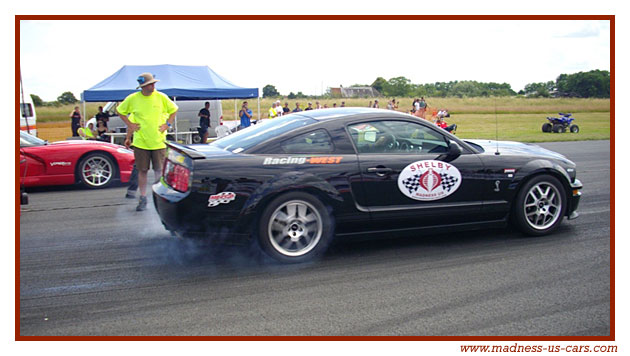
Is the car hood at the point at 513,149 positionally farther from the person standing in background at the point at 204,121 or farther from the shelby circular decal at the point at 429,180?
the person standing in background at the point at 204,121

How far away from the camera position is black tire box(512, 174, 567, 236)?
545 cm

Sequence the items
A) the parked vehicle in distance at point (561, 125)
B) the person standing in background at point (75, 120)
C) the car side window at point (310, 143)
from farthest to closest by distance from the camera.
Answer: the parked vehicle in distance at point (561, 125)
the person standing in background at point (75, 120)
the car side window at point (310, 143)

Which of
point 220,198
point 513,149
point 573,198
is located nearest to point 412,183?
point 513,149

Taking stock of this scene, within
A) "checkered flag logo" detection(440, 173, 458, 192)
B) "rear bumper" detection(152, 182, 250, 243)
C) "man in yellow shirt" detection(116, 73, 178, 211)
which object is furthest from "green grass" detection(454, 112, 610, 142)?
"rear bumper" detection(152, 182, 250, 243)

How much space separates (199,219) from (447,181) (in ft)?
7.47

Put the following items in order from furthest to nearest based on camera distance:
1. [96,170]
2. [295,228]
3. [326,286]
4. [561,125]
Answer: [561,125] < [96,170] < [295,228] < [326,286]

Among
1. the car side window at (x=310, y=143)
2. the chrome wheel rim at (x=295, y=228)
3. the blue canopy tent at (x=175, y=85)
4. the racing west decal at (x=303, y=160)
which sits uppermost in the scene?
the blue canopy tent at (x=175, y=85)

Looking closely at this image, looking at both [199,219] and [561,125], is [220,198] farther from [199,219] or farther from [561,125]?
[561,125]

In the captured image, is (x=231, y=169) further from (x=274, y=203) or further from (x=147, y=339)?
(x=147, y=339)

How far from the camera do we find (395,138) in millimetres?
5238

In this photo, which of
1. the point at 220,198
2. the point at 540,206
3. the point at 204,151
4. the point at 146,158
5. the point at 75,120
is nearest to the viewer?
the point at 220,198

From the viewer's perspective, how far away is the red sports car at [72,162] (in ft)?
29.6

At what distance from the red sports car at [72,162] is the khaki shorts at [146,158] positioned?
2.79m

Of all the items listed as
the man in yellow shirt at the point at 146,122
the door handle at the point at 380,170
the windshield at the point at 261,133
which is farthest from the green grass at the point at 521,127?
the door handle at the point at 380,170
